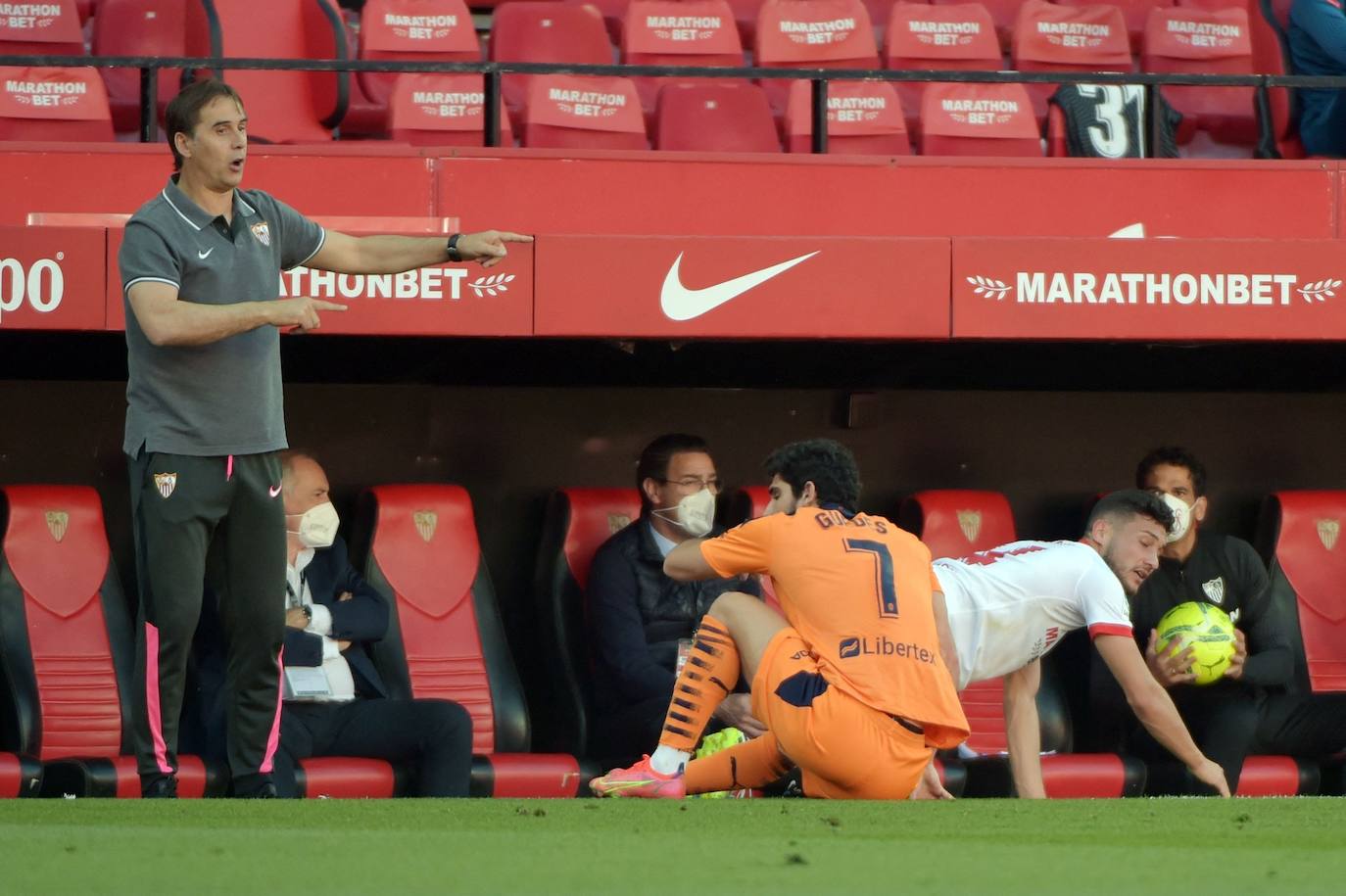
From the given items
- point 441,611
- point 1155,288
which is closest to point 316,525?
point 441,611

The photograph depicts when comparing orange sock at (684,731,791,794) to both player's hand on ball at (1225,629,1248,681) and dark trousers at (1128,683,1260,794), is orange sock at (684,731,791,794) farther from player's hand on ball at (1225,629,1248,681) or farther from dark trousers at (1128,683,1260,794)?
player's hand on ball at (1225,629,1248,681)

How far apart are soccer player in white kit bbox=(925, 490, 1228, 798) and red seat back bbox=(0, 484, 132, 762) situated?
2.84 metres

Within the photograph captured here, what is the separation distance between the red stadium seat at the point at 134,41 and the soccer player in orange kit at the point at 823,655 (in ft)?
13.2

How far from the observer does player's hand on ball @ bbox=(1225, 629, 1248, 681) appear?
702 centimetres

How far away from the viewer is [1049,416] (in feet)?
27.5

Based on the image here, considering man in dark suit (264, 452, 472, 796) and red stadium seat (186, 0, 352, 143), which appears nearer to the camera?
man in dark suit (264, 452, 472, 796)

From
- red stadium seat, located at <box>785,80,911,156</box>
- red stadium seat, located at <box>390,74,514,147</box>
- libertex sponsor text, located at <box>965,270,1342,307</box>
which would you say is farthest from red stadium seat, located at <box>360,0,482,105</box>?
libertex sponsor text, located at <box>965,270,1342,307</box>

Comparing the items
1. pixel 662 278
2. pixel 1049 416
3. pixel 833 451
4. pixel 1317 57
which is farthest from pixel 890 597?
pixel 1317 57

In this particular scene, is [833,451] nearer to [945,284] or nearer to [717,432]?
[945,284]

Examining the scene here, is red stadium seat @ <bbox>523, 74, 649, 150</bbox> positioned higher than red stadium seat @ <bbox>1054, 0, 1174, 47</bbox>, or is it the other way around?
red stadium seat @ <bbox>1054, 0, 1174, 47</bbox>

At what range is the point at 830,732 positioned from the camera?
518 centimetres

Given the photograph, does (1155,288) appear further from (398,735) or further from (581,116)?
(398,735)

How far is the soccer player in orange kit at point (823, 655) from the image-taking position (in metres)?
5.22

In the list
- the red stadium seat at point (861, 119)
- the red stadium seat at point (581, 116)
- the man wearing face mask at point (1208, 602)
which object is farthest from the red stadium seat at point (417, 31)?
the man wearing face mask at point (1208, 602)
